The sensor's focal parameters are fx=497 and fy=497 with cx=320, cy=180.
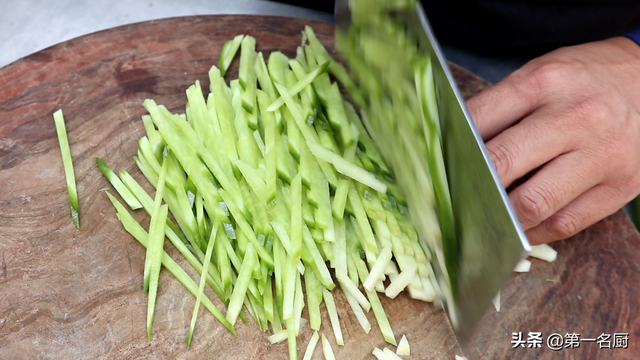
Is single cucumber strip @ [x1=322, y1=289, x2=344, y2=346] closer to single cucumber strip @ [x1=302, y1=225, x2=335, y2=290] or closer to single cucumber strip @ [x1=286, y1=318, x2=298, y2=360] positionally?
single cucumber strip @ [x1=302, y1=225, x2=335, y2=290]

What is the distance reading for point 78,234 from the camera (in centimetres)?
176

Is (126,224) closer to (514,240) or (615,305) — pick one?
(514,240)

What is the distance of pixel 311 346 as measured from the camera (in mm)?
1587

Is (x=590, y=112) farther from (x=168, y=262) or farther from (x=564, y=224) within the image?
(x=168, y=262)

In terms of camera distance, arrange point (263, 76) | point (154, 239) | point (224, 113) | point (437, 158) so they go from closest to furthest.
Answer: point (437, 158) → point (154, 239) → point (224, 113) → point (263, 76)

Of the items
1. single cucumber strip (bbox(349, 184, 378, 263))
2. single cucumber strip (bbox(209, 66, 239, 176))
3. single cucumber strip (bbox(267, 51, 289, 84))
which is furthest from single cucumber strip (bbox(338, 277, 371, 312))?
single cucumber strip (bbox(267, 51, 289, 84))

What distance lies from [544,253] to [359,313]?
28.9 inches

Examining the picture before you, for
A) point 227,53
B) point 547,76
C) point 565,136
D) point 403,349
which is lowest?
point 403,349

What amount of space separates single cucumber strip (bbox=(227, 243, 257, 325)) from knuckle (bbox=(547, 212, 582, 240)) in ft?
3.37

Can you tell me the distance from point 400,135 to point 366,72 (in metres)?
0.37

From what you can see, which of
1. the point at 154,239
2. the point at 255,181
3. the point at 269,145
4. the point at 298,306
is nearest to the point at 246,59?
the point at 269,145

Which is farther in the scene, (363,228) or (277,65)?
(277,65)

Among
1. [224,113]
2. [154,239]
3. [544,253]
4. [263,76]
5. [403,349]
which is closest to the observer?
[403,349]

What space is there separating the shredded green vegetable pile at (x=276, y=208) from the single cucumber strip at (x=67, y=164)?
12 centimetres
